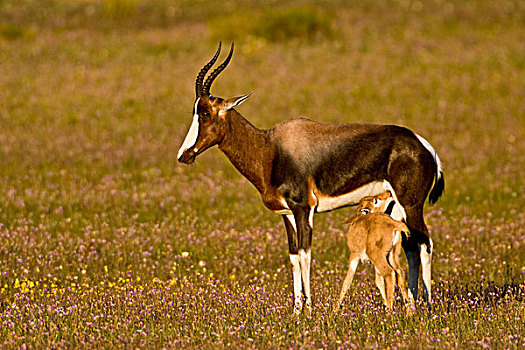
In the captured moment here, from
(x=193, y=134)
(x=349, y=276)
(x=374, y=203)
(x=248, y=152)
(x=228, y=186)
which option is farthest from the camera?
(x=228, y=186)

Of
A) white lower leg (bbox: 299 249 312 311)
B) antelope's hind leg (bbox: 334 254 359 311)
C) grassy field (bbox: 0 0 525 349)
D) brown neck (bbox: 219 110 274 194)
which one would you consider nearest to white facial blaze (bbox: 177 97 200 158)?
brown neck (bbox: 219 110 274 194)

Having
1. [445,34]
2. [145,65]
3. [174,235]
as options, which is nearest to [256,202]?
[174,235]

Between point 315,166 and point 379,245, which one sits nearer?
point 379,245

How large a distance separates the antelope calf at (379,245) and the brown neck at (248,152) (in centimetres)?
110

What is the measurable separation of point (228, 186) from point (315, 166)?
7.40 metres

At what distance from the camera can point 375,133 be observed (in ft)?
25.9

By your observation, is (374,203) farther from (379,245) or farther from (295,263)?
(295,263)

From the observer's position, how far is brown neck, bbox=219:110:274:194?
7812mm

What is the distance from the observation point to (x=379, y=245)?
23.1 feet

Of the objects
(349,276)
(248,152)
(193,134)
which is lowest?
(349,276)

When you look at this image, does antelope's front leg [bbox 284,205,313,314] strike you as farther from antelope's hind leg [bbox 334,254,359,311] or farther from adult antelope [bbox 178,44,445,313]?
antelope's hind leg [bbox 334,254,359,311]

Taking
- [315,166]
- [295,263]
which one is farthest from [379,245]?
[315,166]

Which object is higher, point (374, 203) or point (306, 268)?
point (374, 203)

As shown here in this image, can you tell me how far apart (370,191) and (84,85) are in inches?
818
